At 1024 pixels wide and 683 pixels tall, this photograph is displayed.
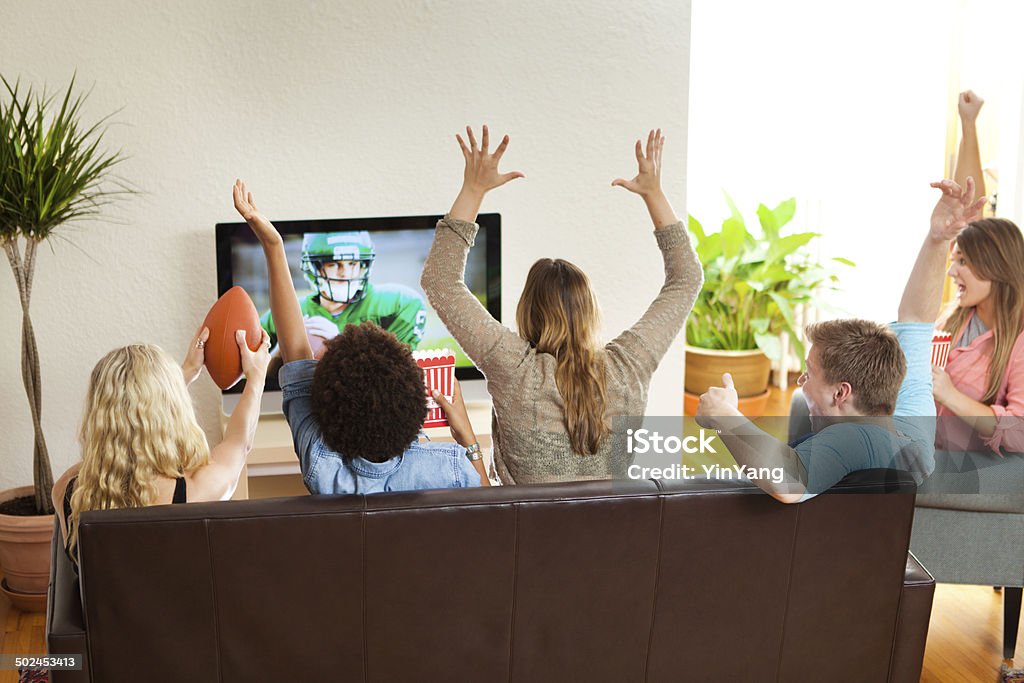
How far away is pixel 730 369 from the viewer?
17.0 ft

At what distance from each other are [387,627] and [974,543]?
71.5 inches

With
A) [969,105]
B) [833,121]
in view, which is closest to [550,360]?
[969,105]

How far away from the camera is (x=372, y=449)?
68.4 inches

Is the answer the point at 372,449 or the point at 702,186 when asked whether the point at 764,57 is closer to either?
the point at 702,186

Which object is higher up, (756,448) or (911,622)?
(756,448)

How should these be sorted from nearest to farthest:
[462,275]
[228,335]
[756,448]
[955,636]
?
1. [756,448]
2. [462,275]
3. [228,335]
4. [955,636]

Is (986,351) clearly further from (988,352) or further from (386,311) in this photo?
(386,311)

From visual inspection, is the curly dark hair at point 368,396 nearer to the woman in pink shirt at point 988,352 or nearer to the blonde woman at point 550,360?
the blonde woman at point 550,360

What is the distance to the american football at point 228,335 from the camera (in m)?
2.25

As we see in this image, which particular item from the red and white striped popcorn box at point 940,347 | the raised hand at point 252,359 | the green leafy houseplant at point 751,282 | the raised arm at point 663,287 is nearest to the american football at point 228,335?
the raised hand at point 252,359

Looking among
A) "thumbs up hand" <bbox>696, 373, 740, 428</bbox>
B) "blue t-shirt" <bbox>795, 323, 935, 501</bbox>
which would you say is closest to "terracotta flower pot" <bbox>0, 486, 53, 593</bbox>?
"thumbs up hand" <bbox>696, 373, 740, 428</bbox>

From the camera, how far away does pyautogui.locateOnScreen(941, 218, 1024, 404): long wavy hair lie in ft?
9.06

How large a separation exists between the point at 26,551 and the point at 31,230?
98 centimetres

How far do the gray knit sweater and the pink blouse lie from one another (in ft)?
3.80
